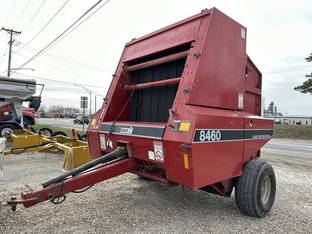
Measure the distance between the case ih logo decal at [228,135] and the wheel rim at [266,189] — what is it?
0.61m

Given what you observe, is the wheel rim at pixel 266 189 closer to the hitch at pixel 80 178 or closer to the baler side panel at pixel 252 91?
the baler side panel at pixel 252 91


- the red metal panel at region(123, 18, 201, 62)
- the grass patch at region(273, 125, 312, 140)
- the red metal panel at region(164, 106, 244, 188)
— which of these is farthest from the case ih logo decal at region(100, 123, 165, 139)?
the grass patch at region(273, 125, 312, 140)

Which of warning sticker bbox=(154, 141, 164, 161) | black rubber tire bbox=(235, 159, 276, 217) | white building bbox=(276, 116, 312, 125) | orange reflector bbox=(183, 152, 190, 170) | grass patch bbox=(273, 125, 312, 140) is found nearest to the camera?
orange reflector bbox=(183, 152, 190, 170)

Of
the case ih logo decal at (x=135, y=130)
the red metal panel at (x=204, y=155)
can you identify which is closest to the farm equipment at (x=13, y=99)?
the case ih logo decal at (x=135, y=130)

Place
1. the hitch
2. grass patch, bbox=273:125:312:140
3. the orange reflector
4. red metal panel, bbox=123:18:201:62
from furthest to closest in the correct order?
1. grass patch, bbox=273:125:312:140
2. red metal panel, bbox=123:18:201:62
3. the hitch
4. the orange reflector

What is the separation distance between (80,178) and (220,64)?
2.27 m

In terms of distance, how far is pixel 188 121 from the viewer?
3439mm

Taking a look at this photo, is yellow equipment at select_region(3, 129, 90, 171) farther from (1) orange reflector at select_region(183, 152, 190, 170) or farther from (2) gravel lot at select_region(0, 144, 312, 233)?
(1) orange reflector at select_region(183, 152, 190, 170)

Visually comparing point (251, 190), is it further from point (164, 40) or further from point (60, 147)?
point (60, 147)

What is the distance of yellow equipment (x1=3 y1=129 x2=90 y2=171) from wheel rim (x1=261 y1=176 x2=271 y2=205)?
3441 millimetres

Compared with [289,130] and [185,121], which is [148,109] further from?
[289,130]

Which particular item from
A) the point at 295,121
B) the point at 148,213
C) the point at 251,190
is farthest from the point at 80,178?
the point at 295,121

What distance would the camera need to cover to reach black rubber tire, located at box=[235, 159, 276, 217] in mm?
4102

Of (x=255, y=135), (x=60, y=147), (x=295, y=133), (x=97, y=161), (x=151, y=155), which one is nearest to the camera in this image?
(x=151, y=155)
